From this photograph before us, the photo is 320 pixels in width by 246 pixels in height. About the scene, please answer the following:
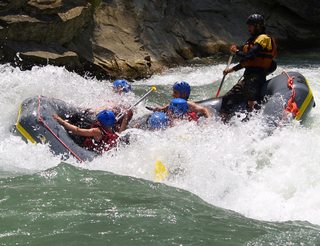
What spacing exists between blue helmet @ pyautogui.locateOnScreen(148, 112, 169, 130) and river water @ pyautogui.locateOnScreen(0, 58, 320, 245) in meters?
0.10

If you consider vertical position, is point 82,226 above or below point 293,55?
above

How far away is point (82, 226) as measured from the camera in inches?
148

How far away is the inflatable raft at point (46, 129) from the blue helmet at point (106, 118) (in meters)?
0.36

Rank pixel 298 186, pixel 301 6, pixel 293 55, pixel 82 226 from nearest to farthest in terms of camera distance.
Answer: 1. pixel 82 226
2. pixel 298 186
3. pixel 293 55
4. pixel 301 6

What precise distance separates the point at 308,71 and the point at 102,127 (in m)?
7.01

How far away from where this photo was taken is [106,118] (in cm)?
581

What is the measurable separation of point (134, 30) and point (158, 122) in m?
6.86

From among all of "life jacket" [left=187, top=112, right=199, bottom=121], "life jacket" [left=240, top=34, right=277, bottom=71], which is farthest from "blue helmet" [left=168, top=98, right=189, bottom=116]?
"life jacket" [left=240, top=34, right=277, bottom=71]

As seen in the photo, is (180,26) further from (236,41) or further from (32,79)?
(32,79)

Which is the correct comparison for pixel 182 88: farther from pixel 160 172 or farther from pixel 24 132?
pixel 24 132

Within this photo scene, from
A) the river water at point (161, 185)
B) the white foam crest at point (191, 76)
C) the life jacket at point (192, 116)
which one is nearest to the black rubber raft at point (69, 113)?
the river water at point (161, 185)

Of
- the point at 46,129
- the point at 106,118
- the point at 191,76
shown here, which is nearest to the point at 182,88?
the point at 106,118

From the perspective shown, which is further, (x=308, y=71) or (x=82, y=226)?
(x=308, y=71)

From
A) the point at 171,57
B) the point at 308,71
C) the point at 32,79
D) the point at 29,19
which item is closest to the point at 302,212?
the point at 32,79
